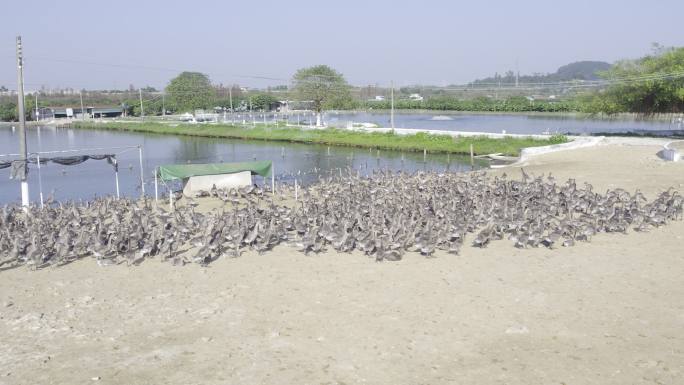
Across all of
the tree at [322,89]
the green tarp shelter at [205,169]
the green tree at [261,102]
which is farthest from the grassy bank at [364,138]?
the green tree at [261,102]

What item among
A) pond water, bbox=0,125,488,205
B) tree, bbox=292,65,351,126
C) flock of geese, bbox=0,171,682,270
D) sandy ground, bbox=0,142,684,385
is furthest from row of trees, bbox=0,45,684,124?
sandy ground, bbox=0,142,684,385

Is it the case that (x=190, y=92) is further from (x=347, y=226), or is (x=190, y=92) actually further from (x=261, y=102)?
(x=347, y=226)

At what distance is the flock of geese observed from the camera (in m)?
12.5

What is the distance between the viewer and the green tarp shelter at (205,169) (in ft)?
70.5

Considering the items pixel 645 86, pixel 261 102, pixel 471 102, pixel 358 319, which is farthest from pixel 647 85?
pixel 261 102

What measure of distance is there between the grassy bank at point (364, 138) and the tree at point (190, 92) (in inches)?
655

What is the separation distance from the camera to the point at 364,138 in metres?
51.9

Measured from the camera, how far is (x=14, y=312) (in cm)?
951

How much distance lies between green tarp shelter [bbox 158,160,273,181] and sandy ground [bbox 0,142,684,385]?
9459 millimetres

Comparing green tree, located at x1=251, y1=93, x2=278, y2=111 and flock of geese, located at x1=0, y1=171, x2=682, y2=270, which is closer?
flock of geese, located at x1=0, y1=171, x2=682, y2=270

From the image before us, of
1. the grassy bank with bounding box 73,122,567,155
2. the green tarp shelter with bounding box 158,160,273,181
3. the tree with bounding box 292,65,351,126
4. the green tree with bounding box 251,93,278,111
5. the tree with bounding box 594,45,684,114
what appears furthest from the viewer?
the green tree with bounding box 251,93,278,111

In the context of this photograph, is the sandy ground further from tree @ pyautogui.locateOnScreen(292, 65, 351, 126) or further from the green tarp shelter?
tree @ pyautogui.locateOnScreen(292, 65, 351, 126)

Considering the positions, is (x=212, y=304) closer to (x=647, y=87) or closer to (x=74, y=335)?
(x=74, y=335)

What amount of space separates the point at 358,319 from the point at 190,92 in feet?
304
